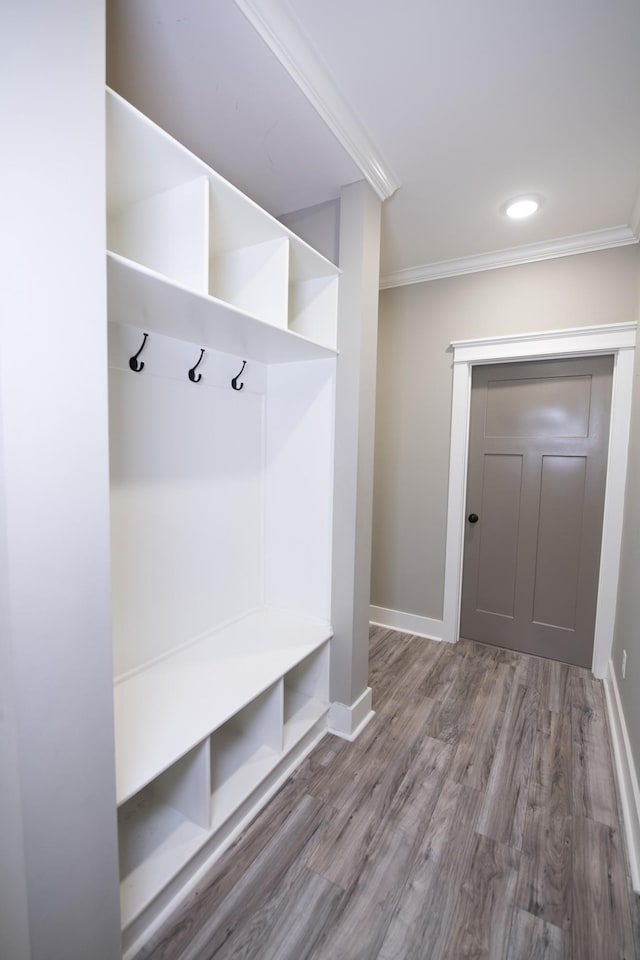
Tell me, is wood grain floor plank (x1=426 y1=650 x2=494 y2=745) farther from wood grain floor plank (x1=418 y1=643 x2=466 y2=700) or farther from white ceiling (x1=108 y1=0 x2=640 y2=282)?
white ceiling (x1=108 y1=0 x2=640 y2=282)

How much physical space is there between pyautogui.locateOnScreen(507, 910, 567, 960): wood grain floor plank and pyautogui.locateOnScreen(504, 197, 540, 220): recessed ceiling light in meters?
2.81

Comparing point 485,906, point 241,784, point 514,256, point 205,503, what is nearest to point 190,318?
point 205,503

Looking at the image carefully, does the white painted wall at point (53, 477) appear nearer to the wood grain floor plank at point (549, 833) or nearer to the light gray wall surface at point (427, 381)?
the wood grain floor plank at point (549, 833)

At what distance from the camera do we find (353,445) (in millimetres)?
1927

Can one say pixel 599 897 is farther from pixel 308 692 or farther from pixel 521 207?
pixel 521 207

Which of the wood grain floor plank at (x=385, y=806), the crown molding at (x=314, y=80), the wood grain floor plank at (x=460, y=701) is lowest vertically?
the wood grain floor plank at (x=385, y=806)

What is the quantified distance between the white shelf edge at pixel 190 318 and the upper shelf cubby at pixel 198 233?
0.12 ft

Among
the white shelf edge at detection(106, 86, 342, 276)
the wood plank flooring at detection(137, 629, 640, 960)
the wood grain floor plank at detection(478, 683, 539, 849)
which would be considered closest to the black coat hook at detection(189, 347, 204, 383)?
the white shelf edge at detection(106, 86, 342, 276)

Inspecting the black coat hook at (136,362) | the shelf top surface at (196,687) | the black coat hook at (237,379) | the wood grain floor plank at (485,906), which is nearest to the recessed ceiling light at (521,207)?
the black coat hook at (237,379)

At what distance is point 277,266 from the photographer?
1653 millimetres

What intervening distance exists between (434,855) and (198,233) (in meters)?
2.16

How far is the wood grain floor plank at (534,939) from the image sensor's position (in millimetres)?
1164

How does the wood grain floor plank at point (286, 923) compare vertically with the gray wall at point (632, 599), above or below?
below

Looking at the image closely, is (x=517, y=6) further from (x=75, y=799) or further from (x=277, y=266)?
(x=75, y=799)
